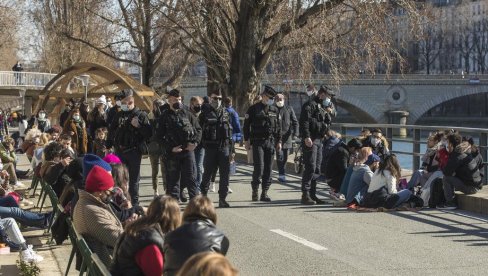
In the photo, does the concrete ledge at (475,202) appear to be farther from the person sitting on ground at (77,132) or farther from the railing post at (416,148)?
the person sitting on ground at (77,132)

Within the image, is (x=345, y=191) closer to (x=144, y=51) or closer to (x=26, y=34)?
(x=144, y=51)

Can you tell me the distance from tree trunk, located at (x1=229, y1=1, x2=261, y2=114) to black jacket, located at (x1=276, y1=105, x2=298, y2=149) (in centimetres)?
858

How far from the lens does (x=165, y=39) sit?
121ft

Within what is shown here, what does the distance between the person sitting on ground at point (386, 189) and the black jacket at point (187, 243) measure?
25.9 ft

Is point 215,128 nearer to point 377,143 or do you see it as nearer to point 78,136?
point 377,143

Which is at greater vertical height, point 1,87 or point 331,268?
point 1,87

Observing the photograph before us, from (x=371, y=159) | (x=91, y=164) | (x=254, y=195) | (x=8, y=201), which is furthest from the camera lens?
(x=371, y=159)

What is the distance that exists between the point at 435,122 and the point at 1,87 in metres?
44.1

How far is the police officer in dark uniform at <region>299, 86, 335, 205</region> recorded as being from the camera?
14312 millimetres

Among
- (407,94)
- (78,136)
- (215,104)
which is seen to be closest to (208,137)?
(215,104)

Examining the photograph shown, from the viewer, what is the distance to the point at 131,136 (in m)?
13.3

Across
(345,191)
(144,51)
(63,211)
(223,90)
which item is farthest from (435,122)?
(63,211)

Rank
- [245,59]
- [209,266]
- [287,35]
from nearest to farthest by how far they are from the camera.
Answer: [209,266] → [245,59] → [287,35]

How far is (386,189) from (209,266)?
10.4m
